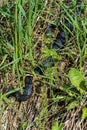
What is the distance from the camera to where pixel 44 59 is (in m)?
2.23

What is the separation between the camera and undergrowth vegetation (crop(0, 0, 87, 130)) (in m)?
2.08

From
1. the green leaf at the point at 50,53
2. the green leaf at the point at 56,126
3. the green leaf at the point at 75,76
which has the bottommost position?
the green leaf at the point at 56,126

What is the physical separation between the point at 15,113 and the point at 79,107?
34cm

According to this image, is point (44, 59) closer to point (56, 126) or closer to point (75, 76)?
point (75, 76)

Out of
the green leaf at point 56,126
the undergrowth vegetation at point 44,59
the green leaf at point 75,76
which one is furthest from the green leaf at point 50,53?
the green leaf at point 56,126

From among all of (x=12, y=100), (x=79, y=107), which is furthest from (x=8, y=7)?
(x=79, y=107)

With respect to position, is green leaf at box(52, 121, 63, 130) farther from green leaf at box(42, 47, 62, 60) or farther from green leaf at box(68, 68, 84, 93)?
green leaf at box(42, 47, 62, 60)

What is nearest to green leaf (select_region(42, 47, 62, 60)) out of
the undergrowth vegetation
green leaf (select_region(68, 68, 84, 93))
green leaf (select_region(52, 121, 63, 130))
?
the undergrowth vegetation

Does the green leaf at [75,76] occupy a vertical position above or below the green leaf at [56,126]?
above

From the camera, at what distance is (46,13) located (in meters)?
2.41

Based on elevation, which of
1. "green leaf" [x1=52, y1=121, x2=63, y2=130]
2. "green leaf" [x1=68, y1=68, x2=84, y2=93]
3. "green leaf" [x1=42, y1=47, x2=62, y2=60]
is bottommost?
"green leaf" [x1=52, y1=121, x2=63, y2=130]

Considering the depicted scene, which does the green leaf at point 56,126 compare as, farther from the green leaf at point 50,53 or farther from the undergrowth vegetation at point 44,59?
the green leaf at point 50,53

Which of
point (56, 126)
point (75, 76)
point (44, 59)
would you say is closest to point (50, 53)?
point (44, 59)

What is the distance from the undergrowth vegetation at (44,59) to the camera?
208cm
